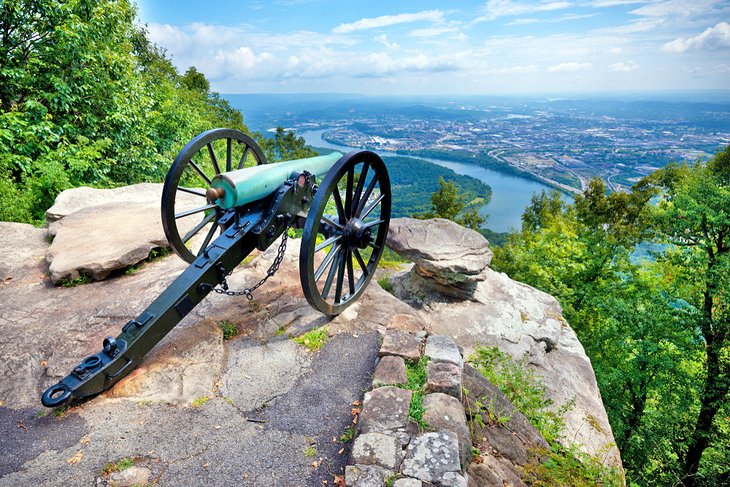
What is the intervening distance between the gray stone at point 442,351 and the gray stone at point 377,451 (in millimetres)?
999

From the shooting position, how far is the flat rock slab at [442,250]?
28.6 ft

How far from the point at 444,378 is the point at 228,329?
2292mm

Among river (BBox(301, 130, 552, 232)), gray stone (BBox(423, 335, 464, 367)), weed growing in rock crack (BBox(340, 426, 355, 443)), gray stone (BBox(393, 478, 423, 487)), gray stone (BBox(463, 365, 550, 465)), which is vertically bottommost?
river (BBox(301, 130, 552, 232))

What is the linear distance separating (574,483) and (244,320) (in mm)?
3350

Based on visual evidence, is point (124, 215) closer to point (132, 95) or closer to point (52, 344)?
point (52, 344)

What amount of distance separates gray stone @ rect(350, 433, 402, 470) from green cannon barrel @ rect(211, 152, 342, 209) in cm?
221

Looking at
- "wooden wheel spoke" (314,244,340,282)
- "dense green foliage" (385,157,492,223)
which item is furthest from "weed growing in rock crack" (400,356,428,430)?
"dense green foliage" (385,157,492,223)

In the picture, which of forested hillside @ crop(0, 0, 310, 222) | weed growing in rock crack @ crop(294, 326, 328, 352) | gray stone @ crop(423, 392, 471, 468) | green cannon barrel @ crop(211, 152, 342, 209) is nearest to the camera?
gray stone @ crop(423, 392, 471, 468)

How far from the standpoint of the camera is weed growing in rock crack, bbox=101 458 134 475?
8.23 ft

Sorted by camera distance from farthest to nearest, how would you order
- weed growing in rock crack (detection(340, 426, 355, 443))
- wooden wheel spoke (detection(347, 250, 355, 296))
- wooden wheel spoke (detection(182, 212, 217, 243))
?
wooden wheel spoke (detection(182, 212, 217, 243)) < wooden wheel spoke (detection(347, 250, 355, 296)) < weed growing in rock crack (detection(340, 426, 355, 443))

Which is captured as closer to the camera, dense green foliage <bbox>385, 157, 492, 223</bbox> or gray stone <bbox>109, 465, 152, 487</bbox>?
gray stone <bbox>109, 465, 152, 487</bbox>

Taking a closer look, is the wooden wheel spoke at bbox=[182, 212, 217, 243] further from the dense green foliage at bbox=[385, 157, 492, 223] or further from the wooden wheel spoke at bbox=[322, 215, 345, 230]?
the dense green foliage at bbox=[385, 157, 492, 223]

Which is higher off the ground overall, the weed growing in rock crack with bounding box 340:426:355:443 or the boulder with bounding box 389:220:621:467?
the weed growing in rock crack with bounding box 340:426:355:443

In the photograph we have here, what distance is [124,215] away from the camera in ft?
20.4
